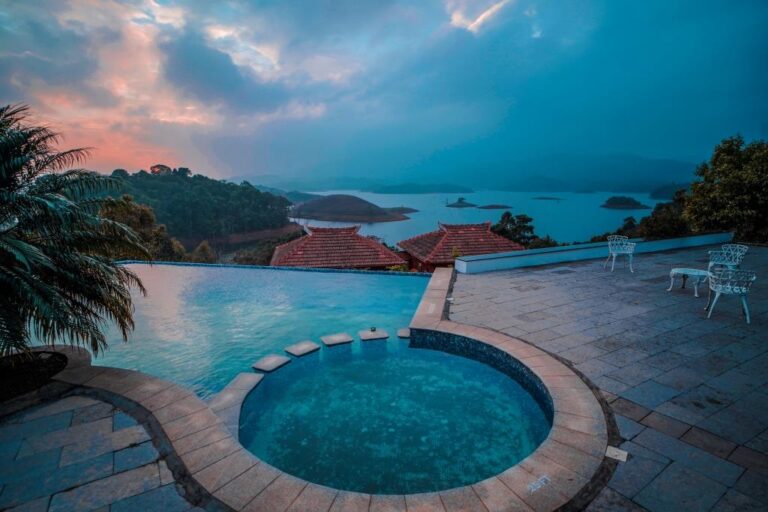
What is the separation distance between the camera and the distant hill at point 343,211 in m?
77.2

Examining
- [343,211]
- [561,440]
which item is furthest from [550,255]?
[343,211]

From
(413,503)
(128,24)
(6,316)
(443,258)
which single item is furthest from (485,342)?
(128,24)

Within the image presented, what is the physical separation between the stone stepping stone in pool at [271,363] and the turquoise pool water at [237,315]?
20.5 inches

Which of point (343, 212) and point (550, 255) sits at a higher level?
point (343, 212)

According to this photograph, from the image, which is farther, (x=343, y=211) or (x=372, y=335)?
(x=343, y=211)

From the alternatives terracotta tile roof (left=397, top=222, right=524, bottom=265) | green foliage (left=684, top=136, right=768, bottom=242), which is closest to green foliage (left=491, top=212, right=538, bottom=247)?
terracotta tile roof (left=397, top=222, right=524, bottom=265)

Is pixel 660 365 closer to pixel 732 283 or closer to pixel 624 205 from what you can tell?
pixel 732 283

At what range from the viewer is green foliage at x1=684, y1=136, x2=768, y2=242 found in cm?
1345

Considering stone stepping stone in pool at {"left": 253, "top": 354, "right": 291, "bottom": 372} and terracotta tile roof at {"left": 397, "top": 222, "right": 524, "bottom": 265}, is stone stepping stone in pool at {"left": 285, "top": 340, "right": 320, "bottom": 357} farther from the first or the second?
terracotta tile roof at {"left": 397, "top": 222, "right": 524, "bottom": 265}

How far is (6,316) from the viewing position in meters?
3.83

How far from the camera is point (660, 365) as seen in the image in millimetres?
5098

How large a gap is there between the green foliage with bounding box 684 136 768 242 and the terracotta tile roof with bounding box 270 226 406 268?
13.6m

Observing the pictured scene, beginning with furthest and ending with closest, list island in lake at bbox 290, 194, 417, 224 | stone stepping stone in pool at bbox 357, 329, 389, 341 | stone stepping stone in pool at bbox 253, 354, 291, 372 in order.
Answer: island in lake at bbox 290, 194, 417, 224, stone stepping stone in pool at bbox 357, 329, 389, 341, stone stepping stone in pool at bbox 253, 354, 291, 372

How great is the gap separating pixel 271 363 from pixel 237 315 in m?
3.75
